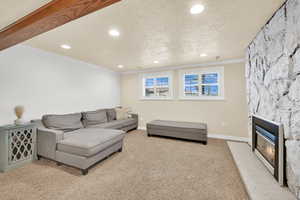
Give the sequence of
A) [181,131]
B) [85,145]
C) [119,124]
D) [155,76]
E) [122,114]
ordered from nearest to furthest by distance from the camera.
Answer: [85,145]
[181,131]
[119,124]
[122,114]
[155,76]

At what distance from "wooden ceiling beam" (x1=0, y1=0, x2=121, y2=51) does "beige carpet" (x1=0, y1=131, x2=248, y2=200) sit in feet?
7.07

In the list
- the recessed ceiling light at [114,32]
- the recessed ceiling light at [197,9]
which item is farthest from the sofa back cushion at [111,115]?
the recessed ceiling light at [197,9]

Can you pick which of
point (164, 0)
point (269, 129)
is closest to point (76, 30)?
point (164, 0)

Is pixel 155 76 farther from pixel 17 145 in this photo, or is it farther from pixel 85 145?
pixel 17 145

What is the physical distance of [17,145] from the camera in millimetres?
2367

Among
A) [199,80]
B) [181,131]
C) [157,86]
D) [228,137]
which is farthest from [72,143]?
[228,137]

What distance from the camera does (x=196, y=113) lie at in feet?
14.3

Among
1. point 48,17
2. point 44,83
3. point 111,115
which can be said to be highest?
point 48,17

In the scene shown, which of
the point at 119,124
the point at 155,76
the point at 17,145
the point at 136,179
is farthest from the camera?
the point at 155,76

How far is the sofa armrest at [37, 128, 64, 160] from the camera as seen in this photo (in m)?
2.36

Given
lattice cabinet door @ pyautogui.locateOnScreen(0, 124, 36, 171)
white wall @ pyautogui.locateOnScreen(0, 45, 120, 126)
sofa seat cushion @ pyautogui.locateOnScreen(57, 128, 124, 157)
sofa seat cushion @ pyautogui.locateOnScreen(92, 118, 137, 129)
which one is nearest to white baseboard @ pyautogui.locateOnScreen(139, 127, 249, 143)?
sofa seat cushion @ pyautogui.locateOnScreen(92, 118, 137, 129)

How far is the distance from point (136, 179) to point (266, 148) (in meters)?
2.15

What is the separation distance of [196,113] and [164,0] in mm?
3616

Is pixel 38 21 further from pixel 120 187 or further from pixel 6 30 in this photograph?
pixel 120 187
